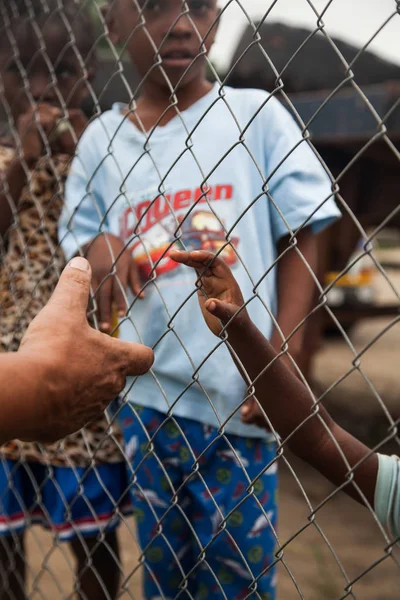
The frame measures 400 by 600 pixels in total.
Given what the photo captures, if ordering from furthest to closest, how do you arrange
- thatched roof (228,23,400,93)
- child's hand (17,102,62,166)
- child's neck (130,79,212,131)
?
thatched roof (228,23,400,93), child's hand (17,102,62,166), child's neck (130,79,212,131)

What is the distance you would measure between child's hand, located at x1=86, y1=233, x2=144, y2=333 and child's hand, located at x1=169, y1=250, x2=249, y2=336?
31 cm

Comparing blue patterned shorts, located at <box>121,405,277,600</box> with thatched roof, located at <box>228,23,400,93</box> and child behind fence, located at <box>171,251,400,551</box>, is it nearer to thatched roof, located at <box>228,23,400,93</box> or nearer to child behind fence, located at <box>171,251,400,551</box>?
child behind fence, located at <box>171,251,400,551</box>

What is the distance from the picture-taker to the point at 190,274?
4.77ft

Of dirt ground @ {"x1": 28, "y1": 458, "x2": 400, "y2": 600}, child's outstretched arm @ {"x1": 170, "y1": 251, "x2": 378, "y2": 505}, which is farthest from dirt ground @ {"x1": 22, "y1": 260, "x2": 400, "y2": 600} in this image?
child's outstretched arm @ {"x1": 170, "y1": 251, "x2": 378, "y2": 505}

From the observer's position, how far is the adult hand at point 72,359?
0.87m

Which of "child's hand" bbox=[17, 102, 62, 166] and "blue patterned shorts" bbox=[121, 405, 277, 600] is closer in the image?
"blue patterned shorts" bbox=[121, 405, 277, 600]

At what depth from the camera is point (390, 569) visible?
8.23 feet

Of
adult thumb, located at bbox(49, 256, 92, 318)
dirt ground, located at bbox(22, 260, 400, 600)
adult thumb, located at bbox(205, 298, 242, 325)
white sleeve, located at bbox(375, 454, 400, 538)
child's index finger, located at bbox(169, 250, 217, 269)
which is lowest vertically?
dirt ground, located at bbox(22, 260, 400, 600)

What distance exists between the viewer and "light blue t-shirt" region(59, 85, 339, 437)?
1389 millimetres

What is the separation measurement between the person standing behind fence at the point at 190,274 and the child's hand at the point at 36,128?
0.22m

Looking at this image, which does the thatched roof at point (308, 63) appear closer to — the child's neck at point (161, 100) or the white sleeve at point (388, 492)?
the child's neck at point (161, 100)

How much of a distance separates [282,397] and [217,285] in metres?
0.21

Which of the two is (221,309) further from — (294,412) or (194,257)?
(294,412)

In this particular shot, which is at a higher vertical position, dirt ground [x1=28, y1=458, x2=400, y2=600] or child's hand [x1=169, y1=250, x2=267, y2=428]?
child's hand [x1=169, y1=250, x2=267, y2=428]
